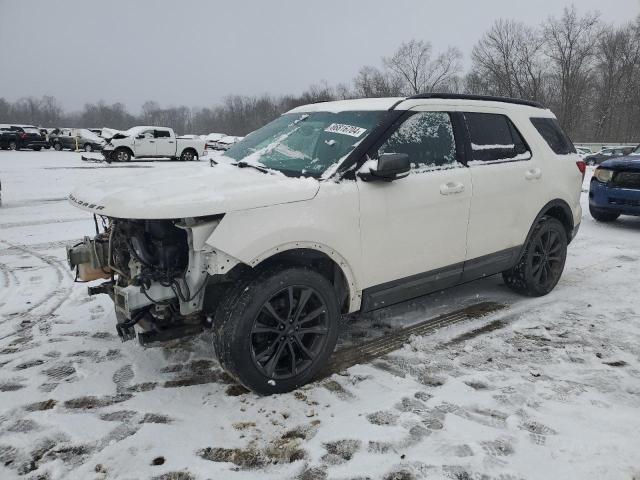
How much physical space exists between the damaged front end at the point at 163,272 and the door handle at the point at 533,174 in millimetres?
3007

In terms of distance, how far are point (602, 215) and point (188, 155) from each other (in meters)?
22.2

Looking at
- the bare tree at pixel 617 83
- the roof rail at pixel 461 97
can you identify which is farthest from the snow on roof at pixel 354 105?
the bare tree at pixel 617 83

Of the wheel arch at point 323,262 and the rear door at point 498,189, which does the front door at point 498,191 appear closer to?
the rear door at point 498,189

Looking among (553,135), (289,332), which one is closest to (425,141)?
(289,332)

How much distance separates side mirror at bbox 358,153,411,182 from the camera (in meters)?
3.20

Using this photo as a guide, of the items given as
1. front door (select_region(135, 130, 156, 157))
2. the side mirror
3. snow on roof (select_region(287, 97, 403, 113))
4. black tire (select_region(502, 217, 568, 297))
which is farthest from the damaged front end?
front door (select_region(135, 130, 156, 157))

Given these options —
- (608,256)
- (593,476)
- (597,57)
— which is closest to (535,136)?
(608,256)

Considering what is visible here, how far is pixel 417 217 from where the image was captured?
3584 mm

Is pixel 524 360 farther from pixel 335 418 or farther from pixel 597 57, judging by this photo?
pixel 597 57

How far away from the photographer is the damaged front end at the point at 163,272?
9.23 ft

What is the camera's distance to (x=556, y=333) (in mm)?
4039

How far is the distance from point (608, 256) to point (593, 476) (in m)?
5.06

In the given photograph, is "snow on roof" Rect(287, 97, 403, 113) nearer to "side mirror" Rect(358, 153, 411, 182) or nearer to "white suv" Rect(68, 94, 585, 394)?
"white suv" Rect(68, 94, 585, 394)

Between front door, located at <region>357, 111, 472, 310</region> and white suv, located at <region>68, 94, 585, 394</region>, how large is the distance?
0.01 meters
